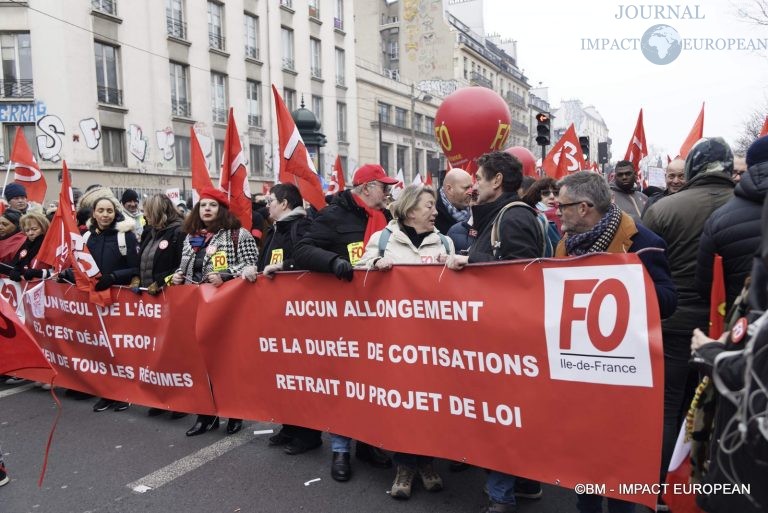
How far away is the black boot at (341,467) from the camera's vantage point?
392cm

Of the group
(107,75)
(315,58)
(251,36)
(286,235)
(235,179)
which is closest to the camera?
(286,235)

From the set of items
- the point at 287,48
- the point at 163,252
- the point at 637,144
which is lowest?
the point at 163,252

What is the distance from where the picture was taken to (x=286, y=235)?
15.8 feet

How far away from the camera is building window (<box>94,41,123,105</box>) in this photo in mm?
22312

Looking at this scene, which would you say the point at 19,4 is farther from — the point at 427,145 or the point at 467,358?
the point at 427,145

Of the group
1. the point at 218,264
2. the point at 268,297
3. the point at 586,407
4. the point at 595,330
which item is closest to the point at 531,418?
the point at 586,407

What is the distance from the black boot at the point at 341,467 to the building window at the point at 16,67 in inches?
851

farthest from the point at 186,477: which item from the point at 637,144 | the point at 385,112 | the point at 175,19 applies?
the point at 385,112

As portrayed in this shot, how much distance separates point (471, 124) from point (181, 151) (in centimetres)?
2020

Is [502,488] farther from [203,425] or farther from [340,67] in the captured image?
[340,67]

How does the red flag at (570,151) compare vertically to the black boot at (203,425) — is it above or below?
above

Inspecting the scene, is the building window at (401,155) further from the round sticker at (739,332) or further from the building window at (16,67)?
the round sticker at (739,332)

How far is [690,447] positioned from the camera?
2.49 metres

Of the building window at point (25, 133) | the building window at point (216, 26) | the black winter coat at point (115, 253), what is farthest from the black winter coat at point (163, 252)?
the building window at point (216, 26)
